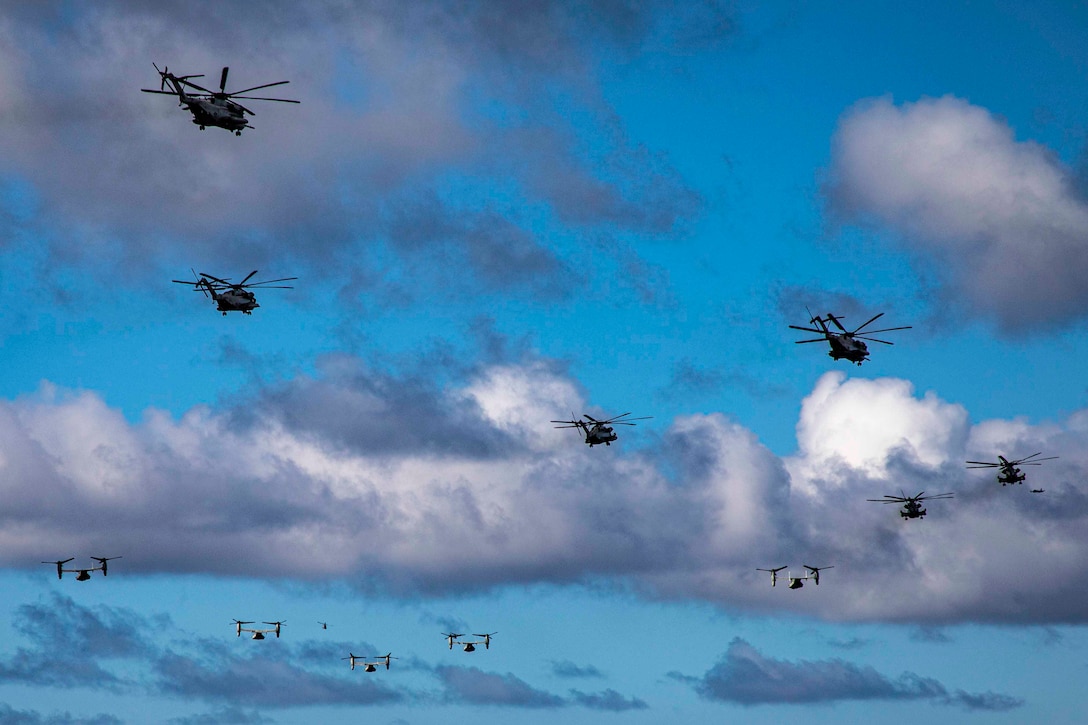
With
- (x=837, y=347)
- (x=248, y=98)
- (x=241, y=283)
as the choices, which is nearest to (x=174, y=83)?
(x=248, y=98)

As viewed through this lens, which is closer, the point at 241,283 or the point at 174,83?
the point at 174,83

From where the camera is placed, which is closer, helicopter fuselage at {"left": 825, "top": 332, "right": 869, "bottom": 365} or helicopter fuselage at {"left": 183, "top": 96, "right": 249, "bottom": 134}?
helicopter fuselage at {"left": 183, "top": 96, "right": 249, "bottom": 134}

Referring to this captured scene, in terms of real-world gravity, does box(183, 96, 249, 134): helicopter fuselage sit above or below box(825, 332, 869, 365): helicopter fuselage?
above

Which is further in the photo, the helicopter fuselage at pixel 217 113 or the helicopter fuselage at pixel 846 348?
the helicopter fuselage at pixel 846 348

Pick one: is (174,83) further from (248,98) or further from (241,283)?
(241,283)

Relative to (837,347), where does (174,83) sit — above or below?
above

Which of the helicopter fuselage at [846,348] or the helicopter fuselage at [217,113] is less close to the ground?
the helicopter fuselage at [217,113]

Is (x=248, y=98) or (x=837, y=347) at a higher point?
(x=248, y=98)

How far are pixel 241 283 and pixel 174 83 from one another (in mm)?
32899

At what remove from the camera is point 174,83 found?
14700cm

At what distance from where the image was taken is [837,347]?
178875mm

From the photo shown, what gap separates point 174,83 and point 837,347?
79.5m

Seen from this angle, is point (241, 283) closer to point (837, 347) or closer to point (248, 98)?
Result: point (248, 98)

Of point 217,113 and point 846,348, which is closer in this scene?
point 217,113
